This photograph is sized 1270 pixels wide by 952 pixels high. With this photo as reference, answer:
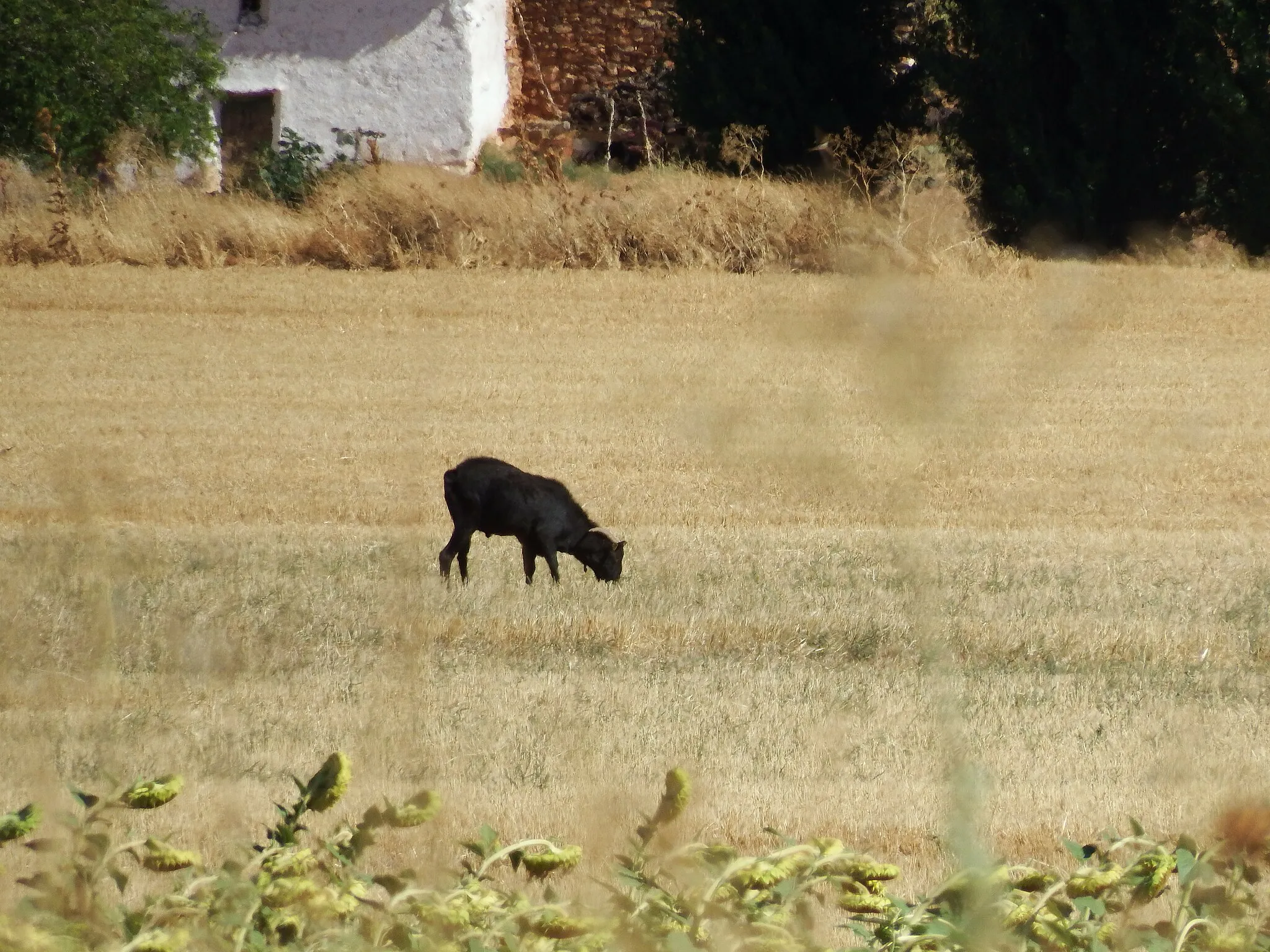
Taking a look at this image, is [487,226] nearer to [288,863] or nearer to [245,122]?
[245,122]

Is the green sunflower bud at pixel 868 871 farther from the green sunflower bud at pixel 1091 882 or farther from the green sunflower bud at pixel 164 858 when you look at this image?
the green sunflower bud at pixel 164 858

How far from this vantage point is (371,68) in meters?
27.1

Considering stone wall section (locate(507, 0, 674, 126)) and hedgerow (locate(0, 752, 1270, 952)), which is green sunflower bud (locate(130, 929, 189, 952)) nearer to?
hedgerow (locate(0, 752, 1270, 952))

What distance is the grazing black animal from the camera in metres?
8.55

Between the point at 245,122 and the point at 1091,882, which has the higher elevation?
the point at 245,122

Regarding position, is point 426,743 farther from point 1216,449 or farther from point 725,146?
point 725,146

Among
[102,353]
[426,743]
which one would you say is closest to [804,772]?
[426,743]

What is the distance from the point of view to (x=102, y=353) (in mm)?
16109

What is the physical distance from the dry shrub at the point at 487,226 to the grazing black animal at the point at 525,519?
34.6 feet

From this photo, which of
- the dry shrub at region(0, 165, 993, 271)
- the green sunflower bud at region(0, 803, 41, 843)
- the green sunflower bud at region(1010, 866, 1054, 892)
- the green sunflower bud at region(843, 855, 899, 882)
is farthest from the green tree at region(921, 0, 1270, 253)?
the green sunflower bud at region(0, 803, 41, 843)

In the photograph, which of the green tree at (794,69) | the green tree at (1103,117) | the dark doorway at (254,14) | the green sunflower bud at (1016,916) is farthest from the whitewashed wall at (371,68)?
the green sunflower bud at (1016,916)

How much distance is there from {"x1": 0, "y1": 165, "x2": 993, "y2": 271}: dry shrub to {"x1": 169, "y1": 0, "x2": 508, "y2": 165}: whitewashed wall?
688 centimetres

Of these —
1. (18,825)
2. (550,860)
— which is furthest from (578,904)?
(18,825)

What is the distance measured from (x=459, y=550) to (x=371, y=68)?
19819 mm
